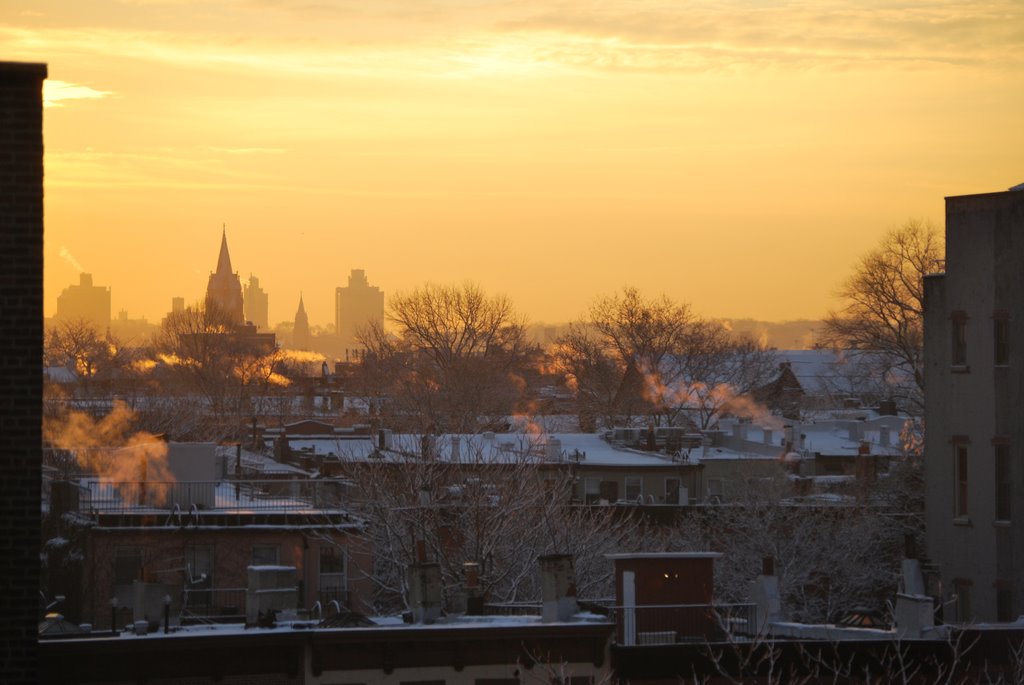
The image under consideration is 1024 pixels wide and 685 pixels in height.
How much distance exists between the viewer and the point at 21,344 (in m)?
11.6

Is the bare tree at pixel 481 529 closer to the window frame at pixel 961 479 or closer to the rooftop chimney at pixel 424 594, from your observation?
the rooftop chimney at pixel 424 594

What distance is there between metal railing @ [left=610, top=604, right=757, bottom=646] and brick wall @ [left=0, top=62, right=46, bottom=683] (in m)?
14.3

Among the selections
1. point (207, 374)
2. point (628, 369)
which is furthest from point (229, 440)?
point (207, 374)

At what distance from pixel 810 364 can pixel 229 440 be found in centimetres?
7055

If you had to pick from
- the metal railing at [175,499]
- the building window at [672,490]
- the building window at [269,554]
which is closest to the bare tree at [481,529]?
the metal railing at [175,499]

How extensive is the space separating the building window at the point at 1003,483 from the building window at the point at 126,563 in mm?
18960

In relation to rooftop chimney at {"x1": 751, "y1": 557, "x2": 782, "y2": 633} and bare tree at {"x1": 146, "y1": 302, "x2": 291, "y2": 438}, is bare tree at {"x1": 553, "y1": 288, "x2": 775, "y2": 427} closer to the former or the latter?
bare tree at {"x1": 146, "y1": 302, "x2": 291, "y2": 438}

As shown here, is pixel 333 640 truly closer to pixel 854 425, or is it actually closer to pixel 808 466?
pixel 808 466

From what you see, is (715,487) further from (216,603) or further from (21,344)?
(21,344)

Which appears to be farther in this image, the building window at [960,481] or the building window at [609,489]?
the building window at [609,489]

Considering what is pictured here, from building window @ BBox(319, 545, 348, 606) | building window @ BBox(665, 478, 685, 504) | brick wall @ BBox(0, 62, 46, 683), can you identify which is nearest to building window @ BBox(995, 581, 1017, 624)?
building window @ BBox(319, 545, 348, 606)

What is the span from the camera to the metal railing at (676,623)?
81.2 feet

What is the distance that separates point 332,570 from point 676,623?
509 inches

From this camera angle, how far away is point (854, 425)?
70125 millimetres
